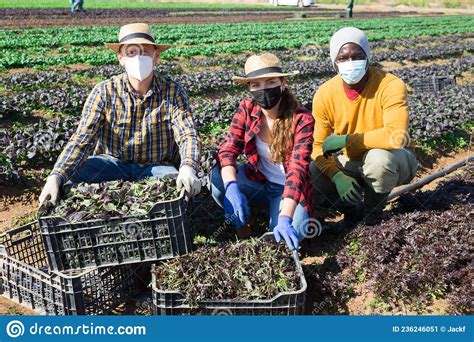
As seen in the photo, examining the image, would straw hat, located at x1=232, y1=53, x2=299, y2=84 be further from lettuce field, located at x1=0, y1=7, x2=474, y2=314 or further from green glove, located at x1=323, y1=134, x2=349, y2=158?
lettuce field, located at x1=0, y1=7, x2=474, y2=314

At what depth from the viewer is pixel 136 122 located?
4.25m

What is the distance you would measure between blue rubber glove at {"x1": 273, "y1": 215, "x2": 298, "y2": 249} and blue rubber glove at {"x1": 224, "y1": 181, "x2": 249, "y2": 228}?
1.50 feet

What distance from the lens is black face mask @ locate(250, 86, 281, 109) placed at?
3.93 m

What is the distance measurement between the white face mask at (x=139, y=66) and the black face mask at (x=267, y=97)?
0.91 meters

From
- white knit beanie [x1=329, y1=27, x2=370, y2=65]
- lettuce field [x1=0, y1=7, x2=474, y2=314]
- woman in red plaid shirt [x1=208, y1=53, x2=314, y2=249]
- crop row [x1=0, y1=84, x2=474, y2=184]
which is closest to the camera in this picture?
lettuce field [x1=0, y1=7, x2=474, y2=314]

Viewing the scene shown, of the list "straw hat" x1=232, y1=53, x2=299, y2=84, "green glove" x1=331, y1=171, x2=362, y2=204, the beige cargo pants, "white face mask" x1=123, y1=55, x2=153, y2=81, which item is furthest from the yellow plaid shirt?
the beige cargo pants

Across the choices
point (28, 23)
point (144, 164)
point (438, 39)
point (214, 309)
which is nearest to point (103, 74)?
point (144, 164)

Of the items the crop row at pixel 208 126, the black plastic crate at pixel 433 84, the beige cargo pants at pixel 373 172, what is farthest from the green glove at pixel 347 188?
the black plastic crate at pixel 433 84

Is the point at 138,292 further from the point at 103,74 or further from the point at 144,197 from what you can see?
the point at 103,74

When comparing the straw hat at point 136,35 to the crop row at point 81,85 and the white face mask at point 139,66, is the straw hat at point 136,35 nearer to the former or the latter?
the white face mask at point 139,66

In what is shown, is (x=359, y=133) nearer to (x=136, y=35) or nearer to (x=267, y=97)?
(x=267, y=97)

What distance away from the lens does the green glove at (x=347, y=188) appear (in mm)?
4238

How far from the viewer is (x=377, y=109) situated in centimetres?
431

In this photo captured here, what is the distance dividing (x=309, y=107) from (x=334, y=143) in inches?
206
